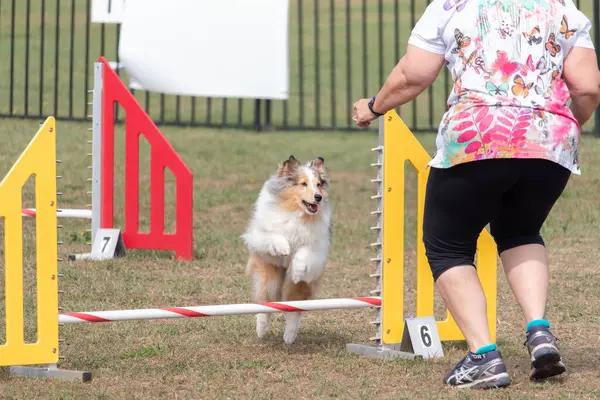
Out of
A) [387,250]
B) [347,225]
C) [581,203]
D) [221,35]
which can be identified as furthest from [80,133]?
[387,250]

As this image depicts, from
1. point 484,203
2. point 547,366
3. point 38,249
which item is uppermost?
point 484,203

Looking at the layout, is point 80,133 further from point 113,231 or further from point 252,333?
point 252,333

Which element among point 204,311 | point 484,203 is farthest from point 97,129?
point 484,203

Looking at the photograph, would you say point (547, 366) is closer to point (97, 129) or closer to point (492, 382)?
point (492, 382)

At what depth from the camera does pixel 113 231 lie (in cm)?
800

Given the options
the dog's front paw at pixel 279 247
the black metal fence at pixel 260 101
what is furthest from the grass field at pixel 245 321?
the black metal fence at pixel 260 101

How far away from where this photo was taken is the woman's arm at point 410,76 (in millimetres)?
4375

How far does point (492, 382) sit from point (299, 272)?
62.9 inches

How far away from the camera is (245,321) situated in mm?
6129

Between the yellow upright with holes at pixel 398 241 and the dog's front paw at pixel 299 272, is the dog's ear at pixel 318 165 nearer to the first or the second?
the dog's front paw at pixel 299 272

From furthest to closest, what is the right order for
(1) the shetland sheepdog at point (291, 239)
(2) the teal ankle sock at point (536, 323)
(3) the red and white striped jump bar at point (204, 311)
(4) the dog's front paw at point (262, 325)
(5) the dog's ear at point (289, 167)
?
1. (5) the dog's ear at point (289, 167)
2. (1) the shetland sheepdog at point (291, 239)
3. (4) the dog's front paw at point (262, 325)
4. (3) the red and white striped jump bar at point (204, 311)
5. (2) the teal ankle sock at point (536, 323)

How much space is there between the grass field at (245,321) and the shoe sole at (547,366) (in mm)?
60

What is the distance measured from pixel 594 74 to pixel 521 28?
407mm

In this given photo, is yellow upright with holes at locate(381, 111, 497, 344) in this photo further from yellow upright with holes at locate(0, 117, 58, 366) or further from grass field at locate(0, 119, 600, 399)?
yellow upright with holes at locate(0, 117, 58, 366)
